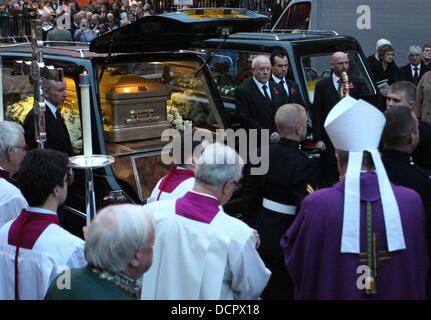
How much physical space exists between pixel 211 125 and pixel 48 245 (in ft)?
10.3

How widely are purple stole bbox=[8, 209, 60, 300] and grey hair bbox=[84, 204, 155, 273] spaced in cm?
73

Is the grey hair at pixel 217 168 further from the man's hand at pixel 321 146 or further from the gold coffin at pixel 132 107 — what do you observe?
the man's hand at pixel 321 146

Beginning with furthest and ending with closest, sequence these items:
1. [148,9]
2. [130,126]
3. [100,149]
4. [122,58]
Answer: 1. [148,9]
2. [130,126]
3. [122,58]
4. [100,149]

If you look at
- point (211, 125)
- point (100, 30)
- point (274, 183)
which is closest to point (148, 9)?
point (100, 30)

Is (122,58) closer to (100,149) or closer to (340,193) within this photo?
(100,149)

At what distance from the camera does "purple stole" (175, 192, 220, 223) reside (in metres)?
2.99

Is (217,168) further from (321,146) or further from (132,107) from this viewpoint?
(321,146)

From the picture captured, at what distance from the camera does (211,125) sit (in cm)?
602

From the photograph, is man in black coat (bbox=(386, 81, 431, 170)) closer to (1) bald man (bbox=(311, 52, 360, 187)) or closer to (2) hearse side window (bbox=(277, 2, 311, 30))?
(1) bald man (bbox=(311, 52, 360, 187))

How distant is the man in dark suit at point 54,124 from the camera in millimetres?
5066

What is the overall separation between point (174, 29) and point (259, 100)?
216 centimetres

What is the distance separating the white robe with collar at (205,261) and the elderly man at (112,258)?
1.67ft

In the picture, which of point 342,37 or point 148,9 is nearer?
point 342,37

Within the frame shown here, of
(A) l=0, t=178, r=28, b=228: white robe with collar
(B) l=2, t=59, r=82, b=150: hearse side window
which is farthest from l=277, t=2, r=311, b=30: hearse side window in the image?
(A) l=0, t=178, r=28, b=228: white robe with collar
